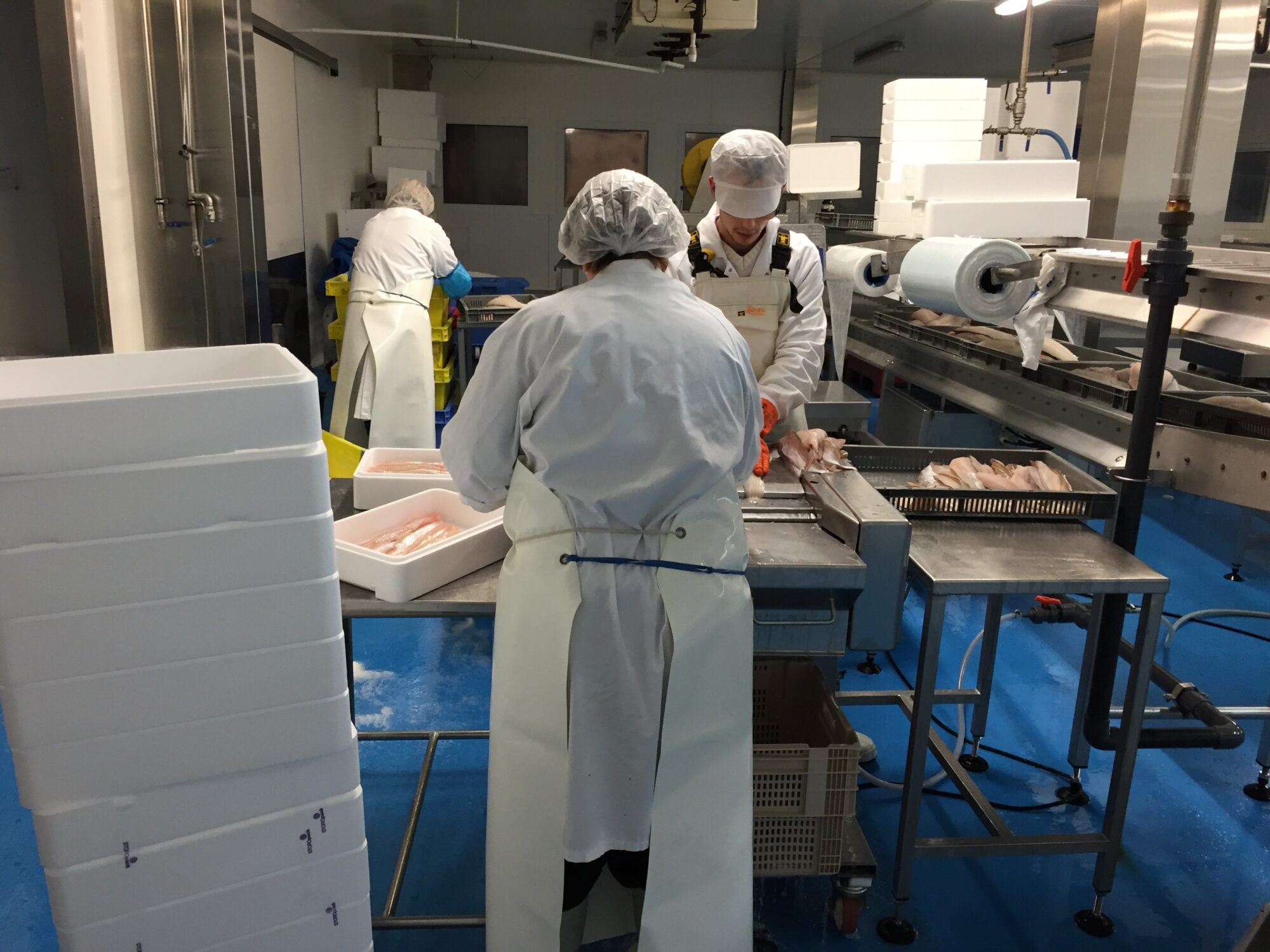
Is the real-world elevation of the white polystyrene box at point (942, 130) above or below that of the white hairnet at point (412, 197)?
above

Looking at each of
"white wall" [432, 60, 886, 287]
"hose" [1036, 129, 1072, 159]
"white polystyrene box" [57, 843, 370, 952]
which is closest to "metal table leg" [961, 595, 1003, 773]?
"white polystyrene box" [57, 843, 370, 952]

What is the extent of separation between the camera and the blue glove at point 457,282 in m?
4.94

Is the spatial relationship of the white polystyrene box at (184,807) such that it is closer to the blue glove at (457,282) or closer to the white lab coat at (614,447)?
the white lab coat at (614,447)

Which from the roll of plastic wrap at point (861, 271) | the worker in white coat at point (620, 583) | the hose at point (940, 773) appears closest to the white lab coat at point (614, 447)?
the worker in white coat at point (620, 583)

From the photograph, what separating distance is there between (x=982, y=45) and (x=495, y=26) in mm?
4165

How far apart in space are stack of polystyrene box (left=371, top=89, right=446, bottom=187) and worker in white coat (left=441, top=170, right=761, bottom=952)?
6.87m

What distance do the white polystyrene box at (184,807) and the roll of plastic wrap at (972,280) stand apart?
6.26 ft

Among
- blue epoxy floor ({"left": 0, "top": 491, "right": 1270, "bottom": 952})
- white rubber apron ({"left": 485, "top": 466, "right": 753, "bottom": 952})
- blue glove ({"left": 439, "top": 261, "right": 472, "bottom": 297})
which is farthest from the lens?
blue glove ({"left": 439, "top": 261, "right": 472, "bottom": 297})

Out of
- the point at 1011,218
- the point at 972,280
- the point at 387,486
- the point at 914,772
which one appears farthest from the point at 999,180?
the point at 387,486

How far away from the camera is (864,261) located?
3.52 meters

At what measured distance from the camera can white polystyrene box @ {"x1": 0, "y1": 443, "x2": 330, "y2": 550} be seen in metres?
1.26

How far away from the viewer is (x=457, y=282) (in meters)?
4.97

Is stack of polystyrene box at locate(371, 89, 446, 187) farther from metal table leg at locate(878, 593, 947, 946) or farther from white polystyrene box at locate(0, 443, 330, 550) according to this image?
white polystyrene box at locate(0, 443, 330, 550)

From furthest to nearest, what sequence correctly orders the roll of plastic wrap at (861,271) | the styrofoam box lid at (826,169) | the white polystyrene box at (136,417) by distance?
the styrofoam box lid at (826,169) < the roll of plastic wrap at (861,271) < the white polystyrene box at (136,417)
